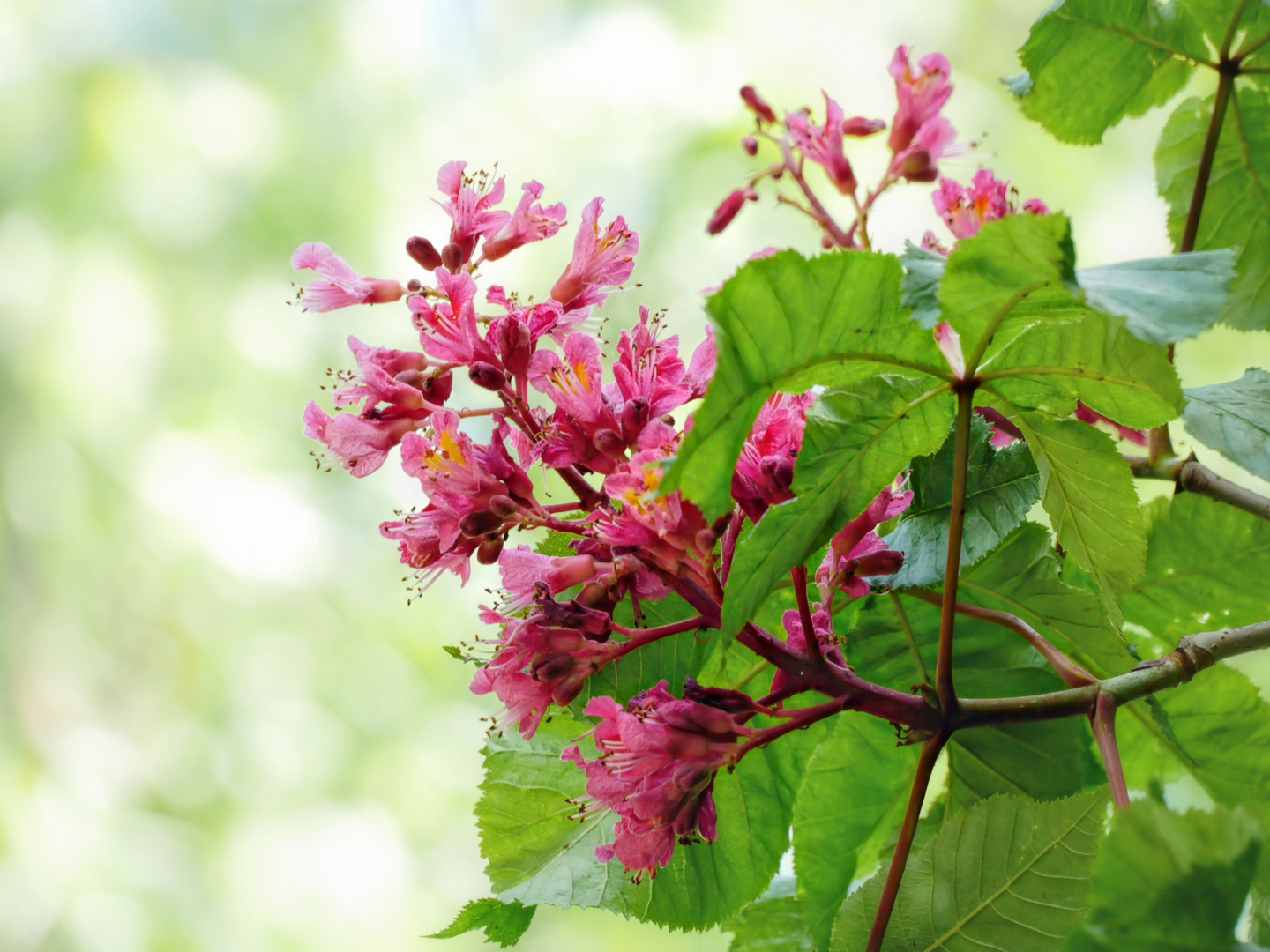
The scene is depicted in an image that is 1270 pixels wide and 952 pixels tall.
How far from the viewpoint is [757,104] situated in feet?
2.63

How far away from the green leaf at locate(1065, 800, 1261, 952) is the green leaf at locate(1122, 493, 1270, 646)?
375mm

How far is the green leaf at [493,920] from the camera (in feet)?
1.58

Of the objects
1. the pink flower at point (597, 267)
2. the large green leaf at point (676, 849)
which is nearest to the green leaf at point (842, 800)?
the large green leaf at point (676, 849)

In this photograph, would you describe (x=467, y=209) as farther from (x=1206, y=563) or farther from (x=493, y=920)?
(x=1206, y=563)

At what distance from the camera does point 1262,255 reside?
69 centimetres

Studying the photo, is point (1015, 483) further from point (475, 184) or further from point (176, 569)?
point (176, 569)

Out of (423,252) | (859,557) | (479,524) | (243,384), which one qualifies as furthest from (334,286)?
(243,384)

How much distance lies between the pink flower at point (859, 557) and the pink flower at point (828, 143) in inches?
13.2

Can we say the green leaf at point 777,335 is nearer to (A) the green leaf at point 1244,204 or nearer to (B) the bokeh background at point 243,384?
(A) the green leaf at point 1244,204

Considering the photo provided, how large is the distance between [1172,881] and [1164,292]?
177 millimetres

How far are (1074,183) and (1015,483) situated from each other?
104 inches

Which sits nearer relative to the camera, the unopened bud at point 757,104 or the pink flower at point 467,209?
the pink flower at point 467,209

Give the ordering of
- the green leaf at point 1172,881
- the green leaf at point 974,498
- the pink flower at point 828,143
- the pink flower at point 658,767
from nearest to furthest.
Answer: the green leaf at point 1172,881
the pink flower at point 658,767
the green leaf at point 974,498
the pink flower at point 828,143

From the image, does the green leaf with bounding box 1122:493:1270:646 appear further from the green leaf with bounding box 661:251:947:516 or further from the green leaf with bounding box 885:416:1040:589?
the green leaf with bounding box 661:251:947:516
